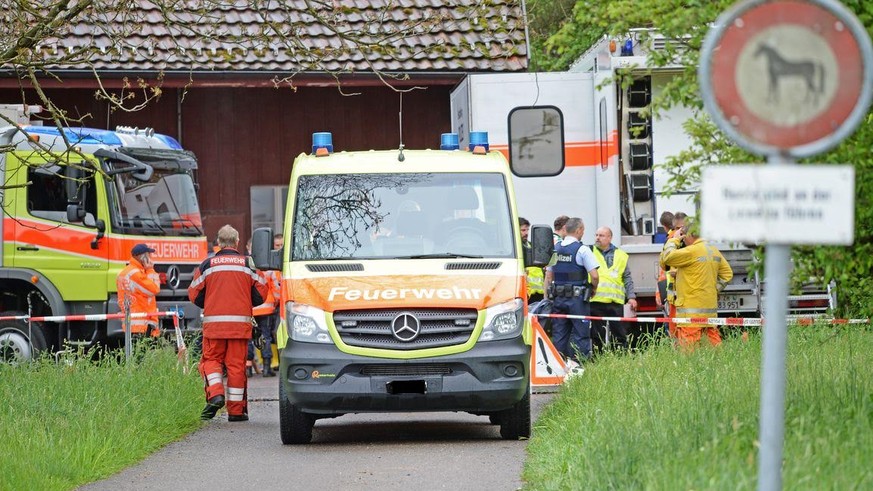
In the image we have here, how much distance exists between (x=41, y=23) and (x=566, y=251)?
819 centimetres

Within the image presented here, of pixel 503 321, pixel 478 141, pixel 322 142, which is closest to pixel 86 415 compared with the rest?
pixel 322 142

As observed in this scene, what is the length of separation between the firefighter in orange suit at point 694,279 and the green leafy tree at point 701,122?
259 inches

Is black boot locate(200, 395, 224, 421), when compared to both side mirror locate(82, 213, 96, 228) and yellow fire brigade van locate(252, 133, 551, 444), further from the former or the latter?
side mirror locate(82, 213, 96, 228)

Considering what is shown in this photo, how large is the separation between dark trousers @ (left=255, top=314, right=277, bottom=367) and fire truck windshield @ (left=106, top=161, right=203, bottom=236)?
140cm

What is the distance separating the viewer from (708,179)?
17.8ft

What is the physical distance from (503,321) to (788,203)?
6384 mm

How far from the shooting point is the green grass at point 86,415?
977 cm

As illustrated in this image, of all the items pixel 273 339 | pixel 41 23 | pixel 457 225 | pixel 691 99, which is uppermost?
pixel 41 23

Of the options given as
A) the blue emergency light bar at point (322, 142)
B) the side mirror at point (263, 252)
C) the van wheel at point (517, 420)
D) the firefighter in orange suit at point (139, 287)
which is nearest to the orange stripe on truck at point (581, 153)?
the firefighter in orange suit at point (139, 287)

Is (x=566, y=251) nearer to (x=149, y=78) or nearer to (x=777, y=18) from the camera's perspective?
(x=149, y=78)

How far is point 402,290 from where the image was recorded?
11.6m

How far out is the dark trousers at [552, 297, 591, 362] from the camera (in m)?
17.3

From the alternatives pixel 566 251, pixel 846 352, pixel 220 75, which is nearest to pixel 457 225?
pixel 846 352

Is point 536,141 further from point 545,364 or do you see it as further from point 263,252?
point 263,252
